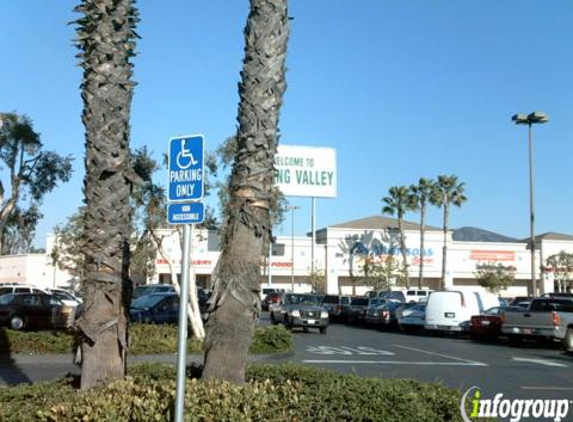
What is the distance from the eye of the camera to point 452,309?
30.7 metres

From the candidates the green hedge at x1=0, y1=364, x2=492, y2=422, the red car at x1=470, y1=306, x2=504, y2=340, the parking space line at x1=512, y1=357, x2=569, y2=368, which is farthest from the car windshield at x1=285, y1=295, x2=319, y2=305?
the green hedge at x1=0, y1=364, x2=492, y2=422

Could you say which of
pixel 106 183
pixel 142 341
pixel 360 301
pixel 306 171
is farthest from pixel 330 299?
pixel 106 183

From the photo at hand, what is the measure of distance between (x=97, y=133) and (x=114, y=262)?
5.35ft

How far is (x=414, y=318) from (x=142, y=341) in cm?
1779

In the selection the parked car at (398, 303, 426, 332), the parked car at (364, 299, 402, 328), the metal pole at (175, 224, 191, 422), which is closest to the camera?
the metal pole at (175, 224, 191, 422)

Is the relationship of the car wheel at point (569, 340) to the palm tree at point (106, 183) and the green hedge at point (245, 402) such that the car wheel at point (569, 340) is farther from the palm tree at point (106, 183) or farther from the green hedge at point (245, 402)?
the palm tree at point (106, 183)

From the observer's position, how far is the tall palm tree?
7.48 m

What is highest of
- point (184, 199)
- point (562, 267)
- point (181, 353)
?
point (562, 267)

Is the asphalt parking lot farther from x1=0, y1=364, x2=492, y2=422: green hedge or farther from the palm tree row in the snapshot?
the palm tree row

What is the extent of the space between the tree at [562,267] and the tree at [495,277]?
149 inches

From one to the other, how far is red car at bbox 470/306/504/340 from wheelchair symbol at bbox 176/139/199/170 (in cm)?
2432

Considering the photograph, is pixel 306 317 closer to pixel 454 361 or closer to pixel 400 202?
pixel 454 361

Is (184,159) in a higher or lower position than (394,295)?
higher

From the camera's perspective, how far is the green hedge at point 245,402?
6418mm
